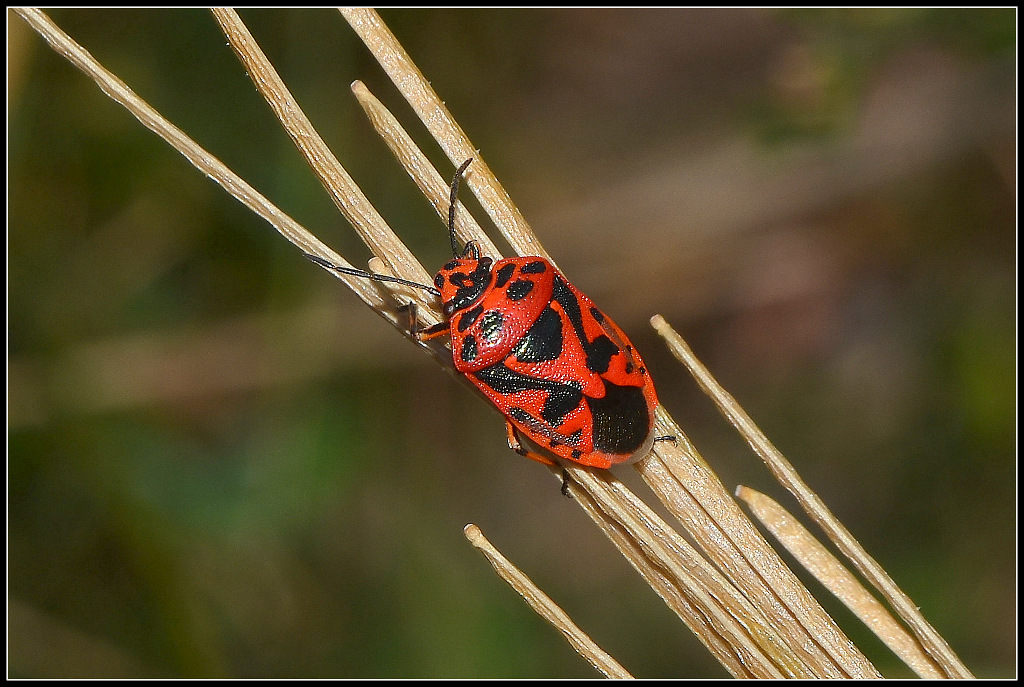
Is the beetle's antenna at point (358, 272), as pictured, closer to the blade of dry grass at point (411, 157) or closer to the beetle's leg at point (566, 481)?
the blade of dry grass at point (411, 157)

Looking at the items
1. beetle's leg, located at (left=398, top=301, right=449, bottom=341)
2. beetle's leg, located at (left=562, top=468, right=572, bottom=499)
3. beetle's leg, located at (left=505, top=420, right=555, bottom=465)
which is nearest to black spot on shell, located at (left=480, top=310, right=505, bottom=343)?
beetle's leg, located at (left=398, top=301, right=449, bottom=341)

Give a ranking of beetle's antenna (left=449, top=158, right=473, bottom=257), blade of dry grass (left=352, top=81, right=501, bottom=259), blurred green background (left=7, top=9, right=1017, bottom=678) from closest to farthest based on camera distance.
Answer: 1. blade of dry grass (left=352, top=81, right=501, bottom=259)
2. beetle's antenna (left=449, top=158, right=473, bottom=257)
3. blurred green background (left=7, top=9, right=1017, bottom=678)

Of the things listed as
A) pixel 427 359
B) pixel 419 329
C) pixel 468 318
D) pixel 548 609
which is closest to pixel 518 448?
pixel 468 318

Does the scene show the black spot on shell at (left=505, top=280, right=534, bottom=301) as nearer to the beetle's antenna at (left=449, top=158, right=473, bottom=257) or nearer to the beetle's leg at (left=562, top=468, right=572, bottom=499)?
the beetle's antenna at (left=449, top=158, right=473, bottom=257)

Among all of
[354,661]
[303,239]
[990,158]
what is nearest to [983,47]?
[990,158]

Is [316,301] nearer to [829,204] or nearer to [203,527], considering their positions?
[203,527]

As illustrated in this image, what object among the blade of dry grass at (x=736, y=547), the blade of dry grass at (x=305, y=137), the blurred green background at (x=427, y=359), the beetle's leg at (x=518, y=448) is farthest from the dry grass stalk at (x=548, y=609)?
the blurred green background at (x=427, y=359)

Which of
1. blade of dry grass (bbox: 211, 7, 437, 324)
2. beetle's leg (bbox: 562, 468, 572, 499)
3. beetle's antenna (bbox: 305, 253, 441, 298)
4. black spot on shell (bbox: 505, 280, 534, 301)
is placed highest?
blade of dry grass (bbox: 211, 7, 437, 324)
